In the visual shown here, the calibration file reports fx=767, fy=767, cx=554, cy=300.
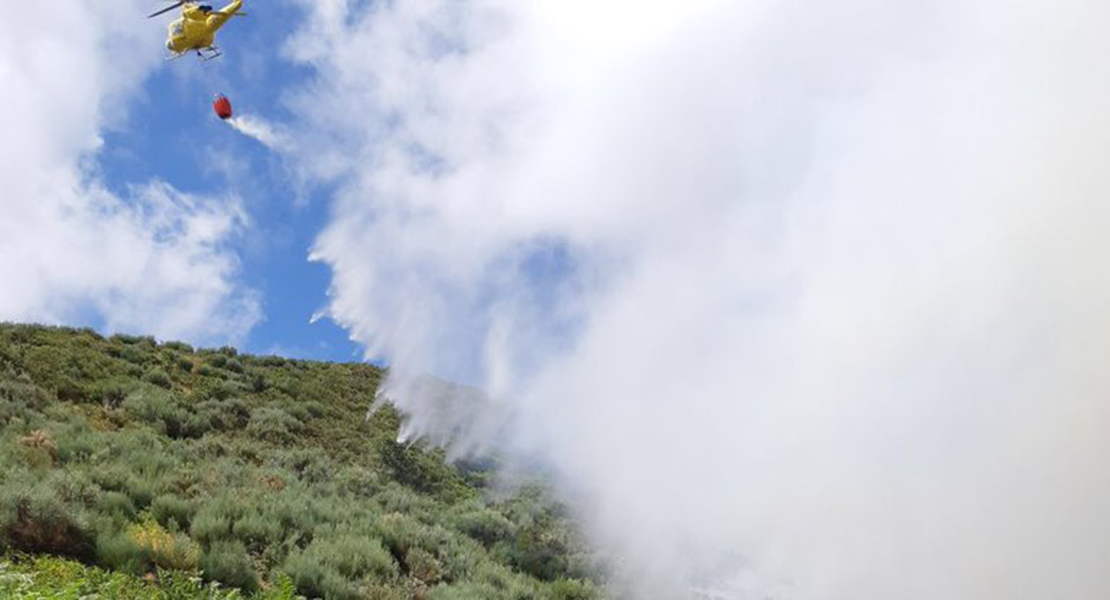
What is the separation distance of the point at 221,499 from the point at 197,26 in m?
26.4

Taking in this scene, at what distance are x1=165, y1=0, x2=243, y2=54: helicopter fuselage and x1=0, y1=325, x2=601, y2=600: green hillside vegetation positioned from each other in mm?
13049

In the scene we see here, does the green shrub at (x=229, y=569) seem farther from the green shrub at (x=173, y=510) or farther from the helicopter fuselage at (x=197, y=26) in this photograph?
the helicopter fuselage at (x=197, y=26)

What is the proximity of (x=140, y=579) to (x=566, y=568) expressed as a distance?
9499 mm

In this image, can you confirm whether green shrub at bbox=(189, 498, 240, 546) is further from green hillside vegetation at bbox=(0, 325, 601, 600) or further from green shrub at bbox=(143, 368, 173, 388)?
green shrub at bbox=(143, 368, 173, 388)

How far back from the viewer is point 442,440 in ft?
99.2

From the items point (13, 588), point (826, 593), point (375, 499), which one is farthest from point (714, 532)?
point (13, 588)

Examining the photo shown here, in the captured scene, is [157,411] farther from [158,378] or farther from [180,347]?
[180,347]

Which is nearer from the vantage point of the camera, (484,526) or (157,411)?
(484,526)

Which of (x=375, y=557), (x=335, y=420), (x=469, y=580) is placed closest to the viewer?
(x=375, y=557)

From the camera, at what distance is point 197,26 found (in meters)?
31.8

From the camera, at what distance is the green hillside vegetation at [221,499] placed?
9461 mm

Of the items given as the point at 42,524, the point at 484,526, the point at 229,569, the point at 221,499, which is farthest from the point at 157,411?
the point at 229,569

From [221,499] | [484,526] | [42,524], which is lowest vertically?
[42,524]

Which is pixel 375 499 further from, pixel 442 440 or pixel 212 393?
pixel 442 440
